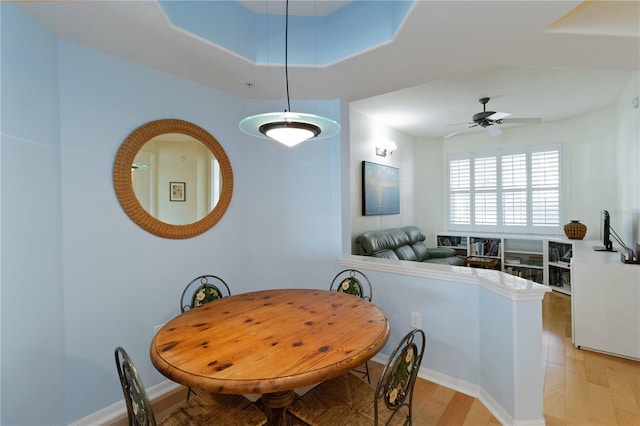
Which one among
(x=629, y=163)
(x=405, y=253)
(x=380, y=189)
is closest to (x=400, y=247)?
(x=405, y=253)

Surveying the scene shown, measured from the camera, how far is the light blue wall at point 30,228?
1.48 metres

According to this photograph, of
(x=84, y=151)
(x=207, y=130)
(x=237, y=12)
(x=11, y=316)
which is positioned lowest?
(x=11, y=316)

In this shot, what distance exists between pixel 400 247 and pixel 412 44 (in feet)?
9.68

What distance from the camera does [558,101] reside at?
3.79 meters

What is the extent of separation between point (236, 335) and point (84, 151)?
5.01ft

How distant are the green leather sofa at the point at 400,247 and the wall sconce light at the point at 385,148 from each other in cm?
118

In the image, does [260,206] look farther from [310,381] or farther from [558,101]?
[558,101]

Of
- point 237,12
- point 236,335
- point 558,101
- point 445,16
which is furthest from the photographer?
point 558,101

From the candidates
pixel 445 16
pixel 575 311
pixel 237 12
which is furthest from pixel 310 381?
pixel 575 311

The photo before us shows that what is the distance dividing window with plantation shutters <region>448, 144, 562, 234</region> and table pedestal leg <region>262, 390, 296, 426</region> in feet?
16.7

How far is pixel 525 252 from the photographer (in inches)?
193

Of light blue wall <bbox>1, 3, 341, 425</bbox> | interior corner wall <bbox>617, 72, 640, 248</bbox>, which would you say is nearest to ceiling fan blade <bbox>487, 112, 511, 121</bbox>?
interior corner wall <bbox>617, 72, 640, 248</bbox>

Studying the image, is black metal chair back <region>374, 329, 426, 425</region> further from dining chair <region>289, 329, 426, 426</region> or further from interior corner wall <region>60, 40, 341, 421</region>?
interior corner wall <region>60, 40, 341, 421</region>

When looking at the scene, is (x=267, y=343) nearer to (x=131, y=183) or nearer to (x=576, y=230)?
(x=131, y=183)
